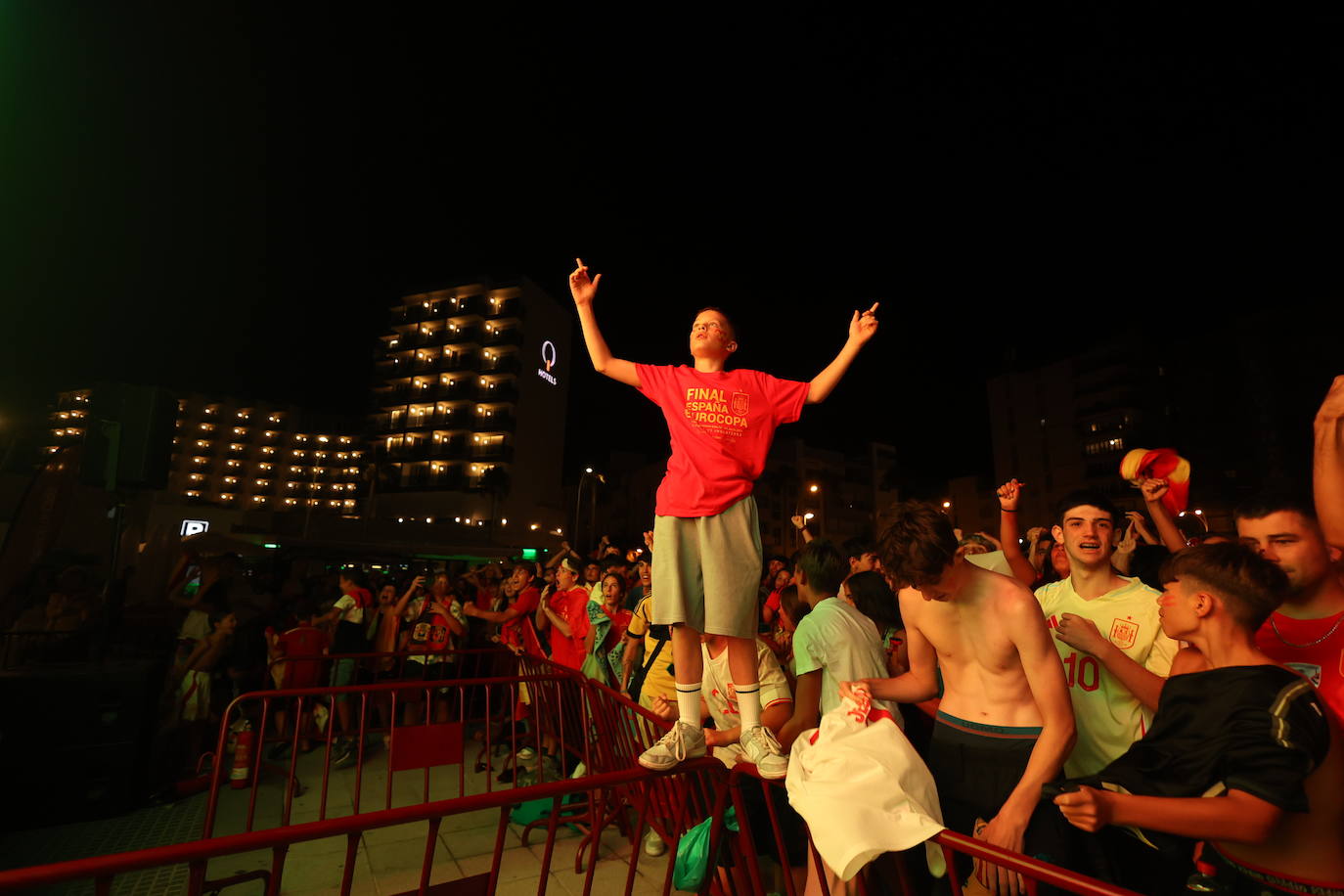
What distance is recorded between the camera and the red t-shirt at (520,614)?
27.5 ft

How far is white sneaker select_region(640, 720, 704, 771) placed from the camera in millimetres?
2525

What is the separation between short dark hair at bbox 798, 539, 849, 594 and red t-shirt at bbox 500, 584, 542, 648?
513 cm

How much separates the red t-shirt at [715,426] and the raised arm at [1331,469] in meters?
2.18

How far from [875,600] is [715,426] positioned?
2201mm

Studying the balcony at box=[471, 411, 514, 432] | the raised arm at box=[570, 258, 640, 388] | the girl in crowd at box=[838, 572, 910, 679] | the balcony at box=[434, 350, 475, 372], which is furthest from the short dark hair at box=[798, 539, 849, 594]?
the balcony at box=[434, 350, 475, 372]

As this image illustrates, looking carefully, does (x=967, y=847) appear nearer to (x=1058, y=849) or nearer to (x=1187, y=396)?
(x=1058, y=849)

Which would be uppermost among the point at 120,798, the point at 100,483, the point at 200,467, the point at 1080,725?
the point at 200,467

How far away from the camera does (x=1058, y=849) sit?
2.30 m

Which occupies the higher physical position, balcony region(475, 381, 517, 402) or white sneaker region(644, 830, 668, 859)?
balcony region(475, 381, 517, 402)

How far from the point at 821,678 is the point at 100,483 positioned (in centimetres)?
930

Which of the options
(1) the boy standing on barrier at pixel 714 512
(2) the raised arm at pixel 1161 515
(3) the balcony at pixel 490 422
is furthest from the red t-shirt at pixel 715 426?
(3) the balcony at pixel 490 422

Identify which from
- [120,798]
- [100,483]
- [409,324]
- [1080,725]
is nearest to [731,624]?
[1080,725]

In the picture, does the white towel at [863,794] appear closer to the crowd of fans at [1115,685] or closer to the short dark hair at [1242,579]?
the crowd of fans at [1115,685]

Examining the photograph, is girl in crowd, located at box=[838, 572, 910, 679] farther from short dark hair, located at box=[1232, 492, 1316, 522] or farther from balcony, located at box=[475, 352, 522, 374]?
balcony, located at box=[475, 352, 522, 374]
